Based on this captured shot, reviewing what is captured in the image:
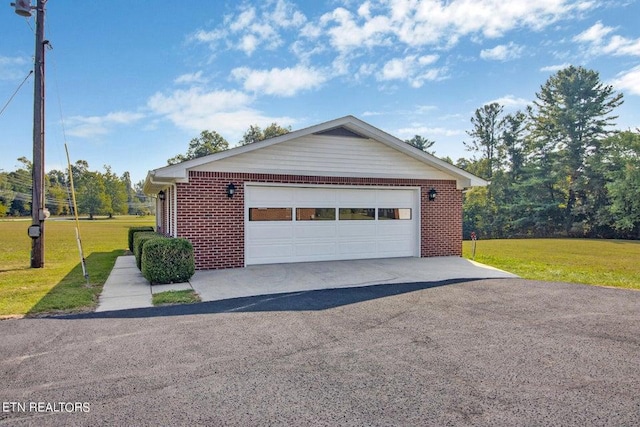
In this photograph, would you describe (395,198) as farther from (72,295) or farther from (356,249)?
(72,295)

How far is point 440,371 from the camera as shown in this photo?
372 cm

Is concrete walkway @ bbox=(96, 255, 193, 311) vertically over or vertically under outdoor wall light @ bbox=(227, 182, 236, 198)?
under

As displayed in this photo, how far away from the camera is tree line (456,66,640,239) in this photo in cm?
2716

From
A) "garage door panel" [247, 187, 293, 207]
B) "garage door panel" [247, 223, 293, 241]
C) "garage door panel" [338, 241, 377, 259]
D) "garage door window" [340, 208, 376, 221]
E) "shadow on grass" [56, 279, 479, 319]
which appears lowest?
"shadow on grass" [56, 279, 479, 319]

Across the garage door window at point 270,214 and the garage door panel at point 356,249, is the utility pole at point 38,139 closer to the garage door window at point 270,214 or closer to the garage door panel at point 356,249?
the garage door window at point 270,214

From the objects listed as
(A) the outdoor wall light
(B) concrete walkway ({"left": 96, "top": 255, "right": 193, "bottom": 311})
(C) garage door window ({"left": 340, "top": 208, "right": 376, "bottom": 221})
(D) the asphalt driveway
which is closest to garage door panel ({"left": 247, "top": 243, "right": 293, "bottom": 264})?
(A) the outdoor wall light

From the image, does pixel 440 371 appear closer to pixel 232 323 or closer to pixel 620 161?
pixel 232 323

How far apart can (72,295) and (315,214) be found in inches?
239

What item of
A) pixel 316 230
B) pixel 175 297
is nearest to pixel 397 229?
pixel 316 230

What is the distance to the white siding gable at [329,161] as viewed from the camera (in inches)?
396

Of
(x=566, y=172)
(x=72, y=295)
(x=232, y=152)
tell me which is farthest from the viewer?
(x=566, y=172)

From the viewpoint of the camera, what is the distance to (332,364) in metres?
3.89

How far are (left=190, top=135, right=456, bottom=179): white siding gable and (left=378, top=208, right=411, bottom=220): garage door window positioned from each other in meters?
1.06

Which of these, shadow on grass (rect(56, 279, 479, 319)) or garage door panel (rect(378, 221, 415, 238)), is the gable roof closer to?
garage door panel (rect(378, 221, 415, 238))
